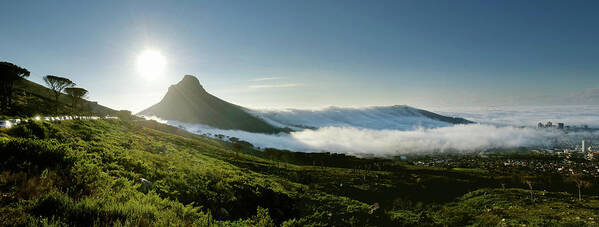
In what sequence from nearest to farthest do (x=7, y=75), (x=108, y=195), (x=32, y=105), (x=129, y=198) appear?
(x=108, y=195) → (x=129, y=198) → (x=7, y=75) → (x=32, y=105)

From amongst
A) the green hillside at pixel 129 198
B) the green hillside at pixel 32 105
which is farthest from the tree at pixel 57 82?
the green hillside at pixel 129 198

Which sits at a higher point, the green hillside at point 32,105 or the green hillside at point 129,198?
the green hillside at point 32,105

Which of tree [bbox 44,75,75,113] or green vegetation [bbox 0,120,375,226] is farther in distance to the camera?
tree [bbox 44,75,75,113]

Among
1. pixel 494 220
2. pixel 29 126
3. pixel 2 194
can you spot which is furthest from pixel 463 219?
pixel 29 126

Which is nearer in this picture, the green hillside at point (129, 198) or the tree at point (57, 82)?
the green hillside at point (129, 198)

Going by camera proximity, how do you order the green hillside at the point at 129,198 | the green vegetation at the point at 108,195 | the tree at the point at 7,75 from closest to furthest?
1. the green vegetation at the point at 108,195
2. the green hillside at the point at 129,198
3. the tree at the point at 7,75

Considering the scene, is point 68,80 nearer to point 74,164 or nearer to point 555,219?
point 74,164

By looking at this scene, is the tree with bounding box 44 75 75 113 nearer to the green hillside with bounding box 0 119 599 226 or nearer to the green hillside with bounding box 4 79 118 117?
the green hillside with bounding box 4 79 118 117

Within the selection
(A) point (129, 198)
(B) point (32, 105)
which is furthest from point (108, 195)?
(B) point (32, 105)

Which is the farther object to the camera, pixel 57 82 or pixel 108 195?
pixel 57 82

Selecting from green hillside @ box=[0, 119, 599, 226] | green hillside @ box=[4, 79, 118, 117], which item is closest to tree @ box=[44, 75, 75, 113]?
green hillside @ box=[4, 79, 118, 117]

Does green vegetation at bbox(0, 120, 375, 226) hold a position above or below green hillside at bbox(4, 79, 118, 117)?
below

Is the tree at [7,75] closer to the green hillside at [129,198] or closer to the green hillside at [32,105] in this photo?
the green hillside at [32,105]

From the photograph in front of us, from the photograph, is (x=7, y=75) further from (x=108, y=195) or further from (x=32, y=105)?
(x=108, y=195)
